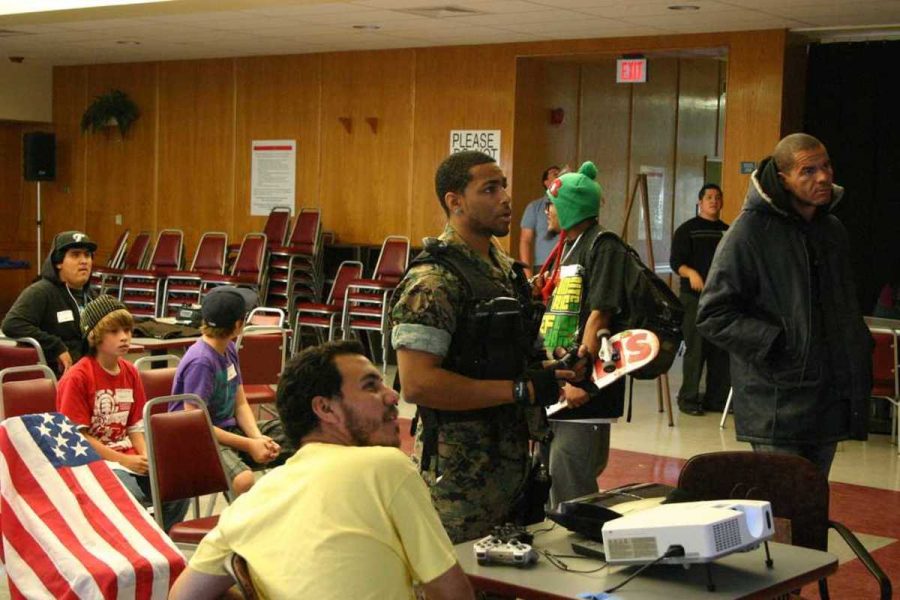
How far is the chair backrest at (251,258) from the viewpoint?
510 inches

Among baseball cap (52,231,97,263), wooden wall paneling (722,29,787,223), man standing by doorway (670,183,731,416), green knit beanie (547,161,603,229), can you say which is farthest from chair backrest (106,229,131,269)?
green knit beanie (547,161,603,229)

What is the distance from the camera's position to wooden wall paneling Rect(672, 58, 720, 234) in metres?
14.2

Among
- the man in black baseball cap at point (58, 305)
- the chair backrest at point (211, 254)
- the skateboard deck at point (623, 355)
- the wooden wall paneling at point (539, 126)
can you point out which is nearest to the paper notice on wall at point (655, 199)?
the wooden wall paneling at point (539, 126)

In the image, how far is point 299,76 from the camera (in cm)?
1393

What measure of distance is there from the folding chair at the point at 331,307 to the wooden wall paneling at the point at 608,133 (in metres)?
2.57

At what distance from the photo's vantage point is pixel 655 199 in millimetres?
14109

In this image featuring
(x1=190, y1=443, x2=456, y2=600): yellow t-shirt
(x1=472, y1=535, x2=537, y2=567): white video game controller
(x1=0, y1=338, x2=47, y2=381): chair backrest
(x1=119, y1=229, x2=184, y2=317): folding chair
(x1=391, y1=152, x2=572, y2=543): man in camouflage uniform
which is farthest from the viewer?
(x1=119, y1=229, x2=184, y2=317): folding chair

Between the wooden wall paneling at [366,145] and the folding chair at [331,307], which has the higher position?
the wooden wall paneling at [366,145]

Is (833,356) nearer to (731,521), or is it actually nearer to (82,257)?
(731,521)

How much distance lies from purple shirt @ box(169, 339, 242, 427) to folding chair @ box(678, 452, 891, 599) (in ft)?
7.65

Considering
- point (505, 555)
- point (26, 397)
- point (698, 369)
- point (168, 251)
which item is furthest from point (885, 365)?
point (168, 251)

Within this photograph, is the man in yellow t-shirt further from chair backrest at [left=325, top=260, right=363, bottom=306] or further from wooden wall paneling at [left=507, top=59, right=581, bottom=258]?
wooden wall paneling at [left=507, top=59, right=581, bottom=258]

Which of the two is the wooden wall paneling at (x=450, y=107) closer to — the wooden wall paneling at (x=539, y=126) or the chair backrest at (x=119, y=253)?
the wooden wall paneling at (x=539, y=126)

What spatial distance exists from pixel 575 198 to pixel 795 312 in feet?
3.23
